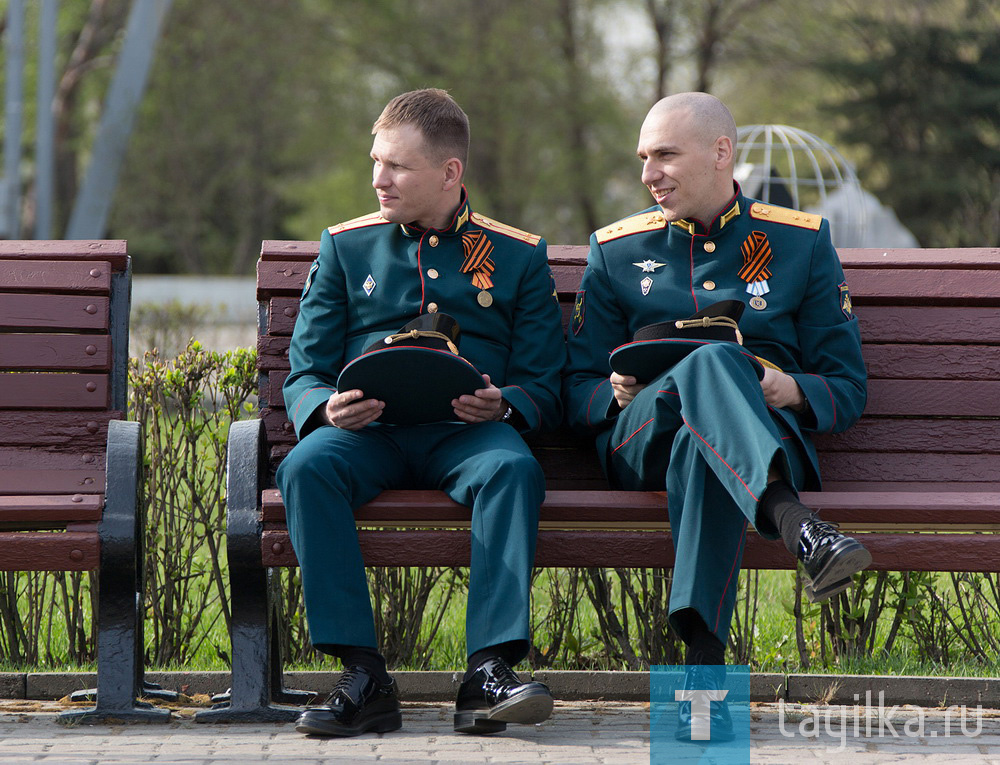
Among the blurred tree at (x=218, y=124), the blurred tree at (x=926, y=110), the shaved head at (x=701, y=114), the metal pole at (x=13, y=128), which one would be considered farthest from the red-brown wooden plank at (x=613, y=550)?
the blurred tree at (x=218, y=124)

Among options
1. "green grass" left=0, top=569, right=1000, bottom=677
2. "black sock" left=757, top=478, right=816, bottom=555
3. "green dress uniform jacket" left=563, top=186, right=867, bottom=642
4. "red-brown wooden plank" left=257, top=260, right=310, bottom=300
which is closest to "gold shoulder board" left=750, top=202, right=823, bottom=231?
"green dress uniform jacket" left=563, top=186, right=867, bottom=642

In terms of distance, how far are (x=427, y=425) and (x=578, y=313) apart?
562 mm

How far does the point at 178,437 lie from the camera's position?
3951 millimetres

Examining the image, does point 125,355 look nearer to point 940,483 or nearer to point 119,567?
point 119,567

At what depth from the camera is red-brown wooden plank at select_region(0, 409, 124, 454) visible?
3.51 metres

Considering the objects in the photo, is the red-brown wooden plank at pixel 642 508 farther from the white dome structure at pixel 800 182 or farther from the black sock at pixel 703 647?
the white dome structure at pixel 800 182

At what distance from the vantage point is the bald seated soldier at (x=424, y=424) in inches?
117

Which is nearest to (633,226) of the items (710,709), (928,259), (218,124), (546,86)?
(928,259)

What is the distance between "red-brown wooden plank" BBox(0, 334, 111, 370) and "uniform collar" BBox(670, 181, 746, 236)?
64.6 inches

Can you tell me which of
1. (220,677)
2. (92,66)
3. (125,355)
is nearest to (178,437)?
(125,355)

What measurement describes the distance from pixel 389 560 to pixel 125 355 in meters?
1.09

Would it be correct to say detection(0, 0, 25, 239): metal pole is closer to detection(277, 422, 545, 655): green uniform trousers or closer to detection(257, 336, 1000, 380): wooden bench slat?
detection(257, 336, 1000, 380): wooden bench slat

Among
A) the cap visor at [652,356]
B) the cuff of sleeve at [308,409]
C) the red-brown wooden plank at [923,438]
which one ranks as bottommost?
the red-brown wooden plank at [923,438]

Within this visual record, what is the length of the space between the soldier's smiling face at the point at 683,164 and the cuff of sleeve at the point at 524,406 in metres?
0.68
